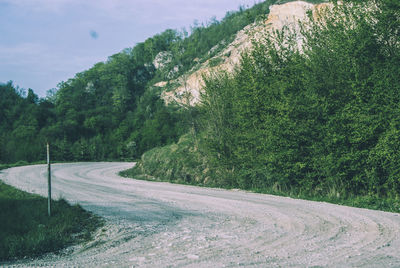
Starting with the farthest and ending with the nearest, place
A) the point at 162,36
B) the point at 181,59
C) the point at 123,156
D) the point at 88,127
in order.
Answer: the point at 162,36 < the point at 181,59 < the point at 88,127 < the point at 123,156

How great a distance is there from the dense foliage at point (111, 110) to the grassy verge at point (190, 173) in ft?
6.89

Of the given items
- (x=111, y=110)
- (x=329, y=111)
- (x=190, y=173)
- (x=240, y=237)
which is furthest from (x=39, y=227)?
(x=111, y=110)

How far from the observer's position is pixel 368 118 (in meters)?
10.4

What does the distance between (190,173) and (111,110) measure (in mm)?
66064

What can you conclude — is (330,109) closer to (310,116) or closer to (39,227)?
(310,116)

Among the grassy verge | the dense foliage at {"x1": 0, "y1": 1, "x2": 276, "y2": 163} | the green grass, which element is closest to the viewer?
the green grass

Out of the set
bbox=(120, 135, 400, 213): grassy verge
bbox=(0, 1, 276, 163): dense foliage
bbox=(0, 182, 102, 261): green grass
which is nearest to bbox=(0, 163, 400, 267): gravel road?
bbox=(0, 182, 102, 261): green grass

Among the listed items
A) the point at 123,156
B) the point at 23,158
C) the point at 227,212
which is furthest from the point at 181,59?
the point at 227,212

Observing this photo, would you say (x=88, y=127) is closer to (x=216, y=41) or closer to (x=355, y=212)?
(x=216, y=41)

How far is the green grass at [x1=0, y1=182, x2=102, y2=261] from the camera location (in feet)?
20.3

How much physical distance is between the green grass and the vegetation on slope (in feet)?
24.5

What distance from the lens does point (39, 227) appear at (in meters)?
7.72

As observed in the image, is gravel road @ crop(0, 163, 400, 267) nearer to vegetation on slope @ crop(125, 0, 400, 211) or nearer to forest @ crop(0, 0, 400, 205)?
vegetation on slope @ crop(125, 0, 400, 211)

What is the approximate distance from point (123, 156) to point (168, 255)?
50316 mm
